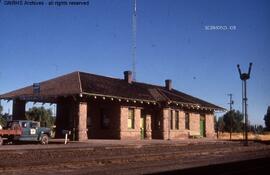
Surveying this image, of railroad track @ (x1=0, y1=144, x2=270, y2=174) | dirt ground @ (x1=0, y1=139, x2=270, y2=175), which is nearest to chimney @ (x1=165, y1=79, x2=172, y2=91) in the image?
dirt ground @ (x1=0, y1=139, x2=270, y2=175)

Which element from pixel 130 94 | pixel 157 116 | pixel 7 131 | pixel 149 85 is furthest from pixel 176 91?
pixel 7 131

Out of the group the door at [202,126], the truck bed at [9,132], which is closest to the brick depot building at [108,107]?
the door at [202,126]

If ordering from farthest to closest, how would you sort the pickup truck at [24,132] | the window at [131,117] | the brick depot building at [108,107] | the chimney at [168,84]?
the chimney at [168,84], the window at [131,117], the brick depot building at [108,107], the pickup truck at [24,132]

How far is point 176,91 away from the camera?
45.1 meters

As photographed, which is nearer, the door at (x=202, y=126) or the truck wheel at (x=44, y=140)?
the truck wheel at (x=44, y=140)

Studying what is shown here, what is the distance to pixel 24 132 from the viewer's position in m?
25.7

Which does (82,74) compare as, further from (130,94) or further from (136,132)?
(136,132)

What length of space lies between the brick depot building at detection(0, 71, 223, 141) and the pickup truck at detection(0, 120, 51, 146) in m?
2.75

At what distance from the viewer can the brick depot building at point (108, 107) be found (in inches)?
1165

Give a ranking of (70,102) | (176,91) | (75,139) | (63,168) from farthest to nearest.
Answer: (176,91), (70,102), (75,139), (63,168)

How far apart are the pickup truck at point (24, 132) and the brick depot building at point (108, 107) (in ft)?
9.04

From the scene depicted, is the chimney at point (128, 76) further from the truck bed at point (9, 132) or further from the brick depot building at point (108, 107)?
the truck bed at point (9, 132)

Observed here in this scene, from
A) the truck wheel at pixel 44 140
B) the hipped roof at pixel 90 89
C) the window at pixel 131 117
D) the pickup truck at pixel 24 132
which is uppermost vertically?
the hipped roof at pixel 90 89

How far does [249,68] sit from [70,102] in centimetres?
1538
